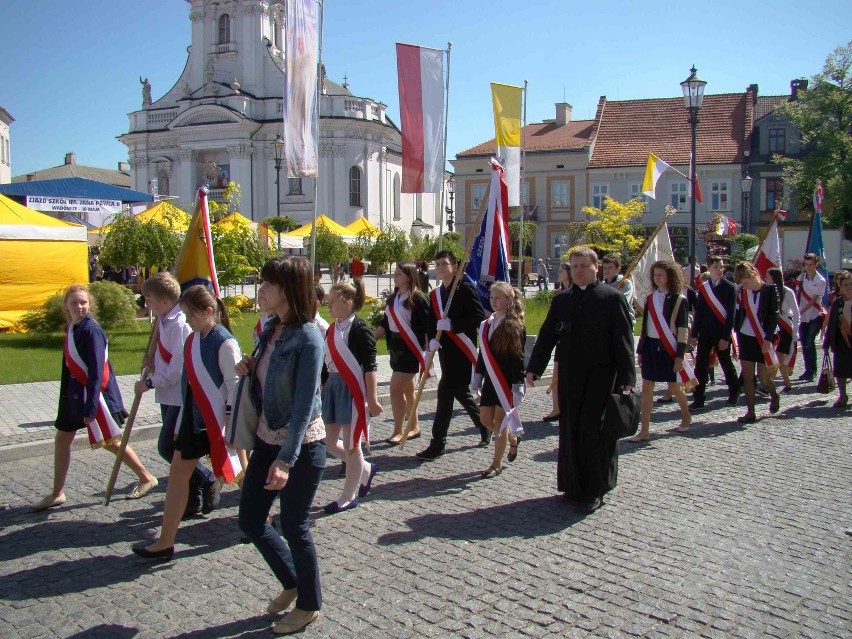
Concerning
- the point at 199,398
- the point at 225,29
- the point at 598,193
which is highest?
the point at 225,29

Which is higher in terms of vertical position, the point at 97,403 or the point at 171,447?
the point at 97,403

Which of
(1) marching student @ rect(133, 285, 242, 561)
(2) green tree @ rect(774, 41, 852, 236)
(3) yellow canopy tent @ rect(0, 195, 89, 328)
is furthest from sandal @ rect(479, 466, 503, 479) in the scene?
(2) green tree @ rect(774, 41, 852, 236)

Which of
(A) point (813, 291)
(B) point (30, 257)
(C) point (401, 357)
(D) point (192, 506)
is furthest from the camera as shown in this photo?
(B) point (30, 257)

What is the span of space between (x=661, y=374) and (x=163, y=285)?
5.46 m

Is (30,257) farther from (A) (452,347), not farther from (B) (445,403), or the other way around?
(B) (445,403)

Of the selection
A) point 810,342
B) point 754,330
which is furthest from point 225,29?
point 754,330

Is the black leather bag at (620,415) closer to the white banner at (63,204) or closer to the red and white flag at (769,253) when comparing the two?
the red and white flag at (769,253)

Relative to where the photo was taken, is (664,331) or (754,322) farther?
(754,322)

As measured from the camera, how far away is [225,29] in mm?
65250

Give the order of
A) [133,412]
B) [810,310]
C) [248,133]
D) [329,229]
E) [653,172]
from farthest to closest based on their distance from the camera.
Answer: [248,133]
[329,229]
[653,172]
[810,310]
[133,412]

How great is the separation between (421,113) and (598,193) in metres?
45.2

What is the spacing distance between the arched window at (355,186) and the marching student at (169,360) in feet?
192

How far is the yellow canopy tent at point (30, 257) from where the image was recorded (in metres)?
18.3

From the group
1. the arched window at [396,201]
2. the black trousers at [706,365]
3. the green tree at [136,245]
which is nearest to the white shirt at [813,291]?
the black trousers at [706,365]
